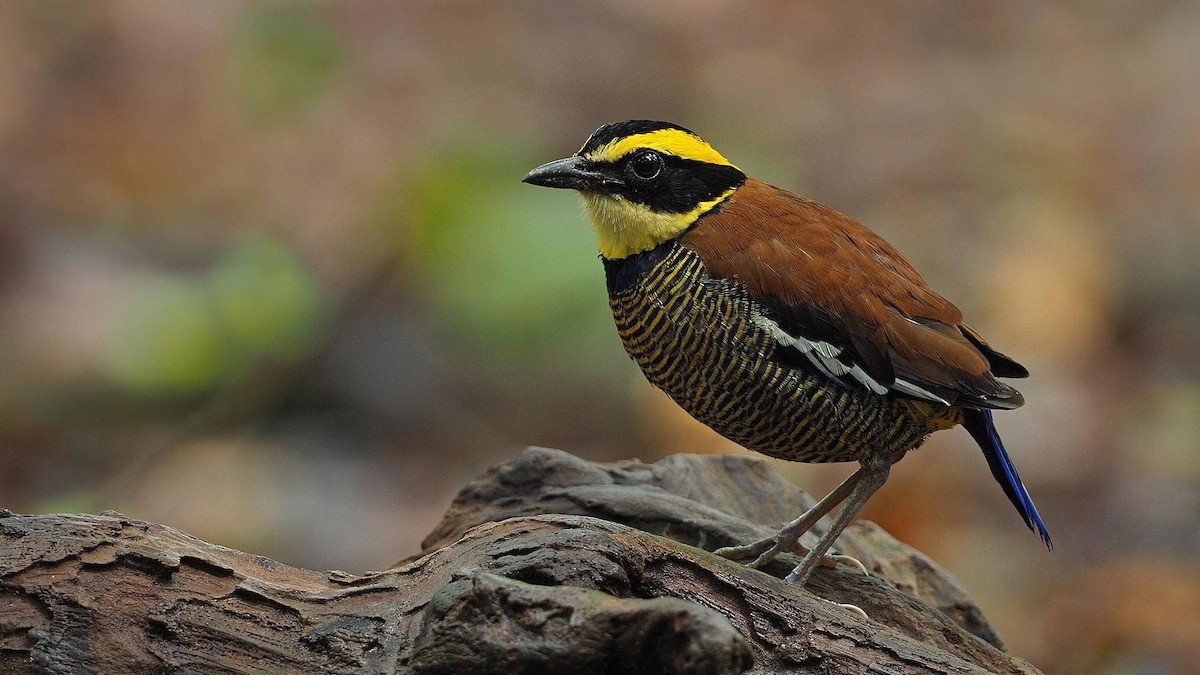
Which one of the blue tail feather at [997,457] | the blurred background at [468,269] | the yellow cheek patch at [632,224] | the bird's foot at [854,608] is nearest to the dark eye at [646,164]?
the yellow cheek patch at [632,224]

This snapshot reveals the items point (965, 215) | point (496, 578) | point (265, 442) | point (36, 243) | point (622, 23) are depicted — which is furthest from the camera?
point (622, 23)

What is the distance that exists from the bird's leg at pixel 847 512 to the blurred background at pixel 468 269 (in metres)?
2.74

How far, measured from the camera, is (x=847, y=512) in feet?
15.9

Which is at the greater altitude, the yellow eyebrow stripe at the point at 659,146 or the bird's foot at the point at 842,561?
the yellow eyebrow stripe at the point at 659,146

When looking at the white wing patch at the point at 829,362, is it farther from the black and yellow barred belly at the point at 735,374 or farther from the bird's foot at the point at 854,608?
the bird's foot at the point at 854,608

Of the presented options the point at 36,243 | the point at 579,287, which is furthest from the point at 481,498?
the point at 36,243

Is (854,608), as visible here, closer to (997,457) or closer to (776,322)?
(997,457)

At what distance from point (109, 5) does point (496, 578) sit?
8.58 metres

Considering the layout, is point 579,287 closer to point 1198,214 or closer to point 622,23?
point 622,23

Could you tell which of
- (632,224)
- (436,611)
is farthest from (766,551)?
(436,611)

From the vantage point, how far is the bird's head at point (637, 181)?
193 inches

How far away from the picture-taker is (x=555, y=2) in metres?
11.9

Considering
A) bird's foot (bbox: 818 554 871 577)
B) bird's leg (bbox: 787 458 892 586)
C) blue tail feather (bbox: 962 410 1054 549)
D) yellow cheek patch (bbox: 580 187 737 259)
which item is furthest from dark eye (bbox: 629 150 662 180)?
bird's foot (bbox: 818 554 871 577)

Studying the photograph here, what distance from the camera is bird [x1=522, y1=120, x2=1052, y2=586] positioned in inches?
181
